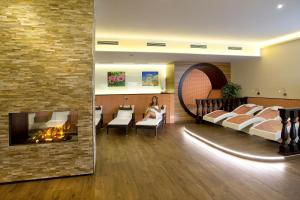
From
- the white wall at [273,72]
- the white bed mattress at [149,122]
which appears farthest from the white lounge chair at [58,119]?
the white wall at [273,72]

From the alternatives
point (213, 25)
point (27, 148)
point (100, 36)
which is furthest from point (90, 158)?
point (213, 25)

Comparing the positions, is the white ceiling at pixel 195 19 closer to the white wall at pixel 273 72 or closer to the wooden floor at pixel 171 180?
the white wall at pixel 273 72

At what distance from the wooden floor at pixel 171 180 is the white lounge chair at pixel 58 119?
931mm

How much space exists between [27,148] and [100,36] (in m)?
3.93

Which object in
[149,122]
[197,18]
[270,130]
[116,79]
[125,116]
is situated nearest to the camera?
[270,130]

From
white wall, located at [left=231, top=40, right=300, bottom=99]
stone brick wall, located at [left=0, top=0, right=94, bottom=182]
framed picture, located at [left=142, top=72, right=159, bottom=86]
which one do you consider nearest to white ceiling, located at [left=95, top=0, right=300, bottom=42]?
white wall, located at [left=231, top=40, right=300, bottom=99]

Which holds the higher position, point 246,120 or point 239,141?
point 246,120

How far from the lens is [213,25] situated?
5379 mm

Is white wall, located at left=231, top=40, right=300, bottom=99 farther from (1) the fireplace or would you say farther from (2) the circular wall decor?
(1) the fireplace

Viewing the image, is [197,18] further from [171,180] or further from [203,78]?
[203,78]

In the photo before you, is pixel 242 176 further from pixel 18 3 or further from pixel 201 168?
pixel 18 3

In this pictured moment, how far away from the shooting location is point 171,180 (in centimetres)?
332

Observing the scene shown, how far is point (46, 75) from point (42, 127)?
916 mm

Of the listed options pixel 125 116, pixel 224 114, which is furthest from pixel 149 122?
pixel 224 114
